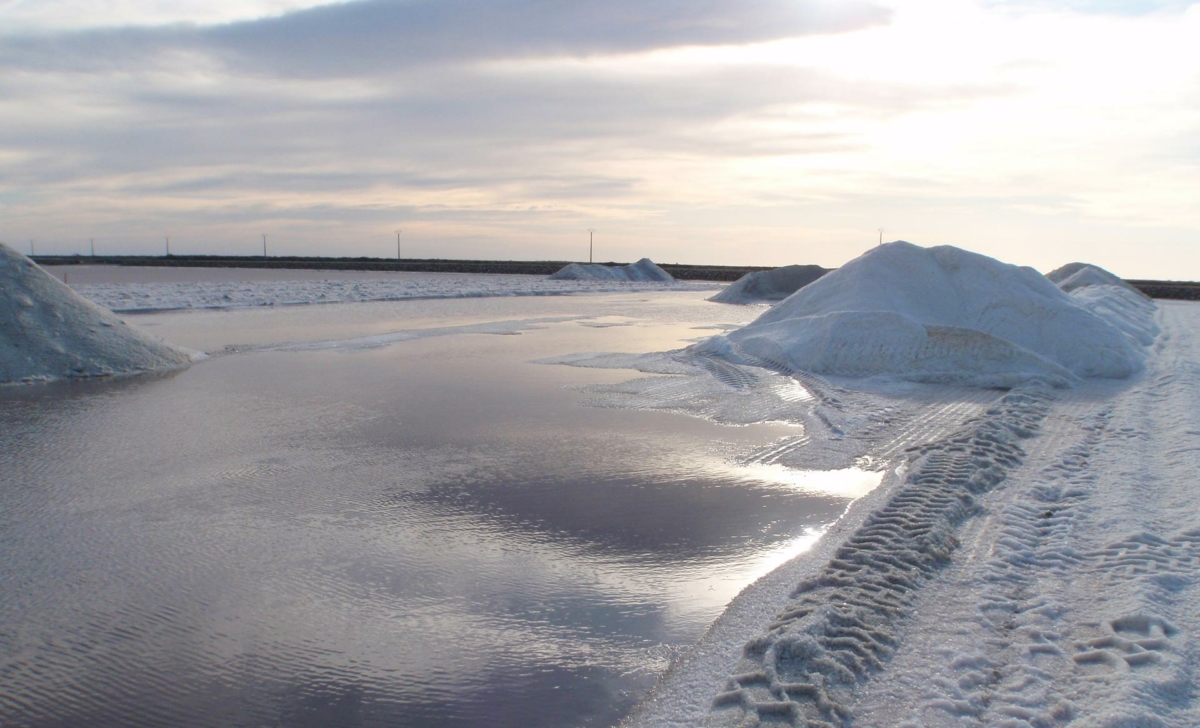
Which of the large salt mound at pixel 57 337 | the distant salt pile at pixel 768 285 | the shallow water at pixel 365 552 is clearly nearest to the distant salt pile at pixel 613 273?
the distant salt pile at pixel 768 285

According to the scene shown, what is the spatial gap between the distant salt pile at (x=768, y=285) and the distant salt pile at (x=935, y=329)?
13.2 m

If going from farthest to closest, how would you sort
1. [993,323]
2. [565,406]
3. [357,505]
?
[993,323] < [565,406] < [357,505]

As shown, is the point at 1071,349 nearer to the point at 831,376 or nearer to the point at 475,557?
the point at 831,376

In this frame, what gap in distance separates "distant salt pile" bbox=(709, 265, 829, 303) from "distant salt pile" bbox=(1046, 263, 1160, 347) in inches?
291

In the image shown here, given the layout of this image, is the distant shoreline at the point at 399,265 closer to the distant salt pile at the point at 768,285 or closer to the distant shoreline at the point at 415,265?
the distant shoreline at the point at 415,265

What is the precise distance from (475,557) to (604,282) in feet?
104

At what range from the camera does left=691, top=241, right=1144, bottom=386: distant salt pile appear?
824 centimetres

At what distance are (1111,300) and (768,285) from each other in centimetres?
1123

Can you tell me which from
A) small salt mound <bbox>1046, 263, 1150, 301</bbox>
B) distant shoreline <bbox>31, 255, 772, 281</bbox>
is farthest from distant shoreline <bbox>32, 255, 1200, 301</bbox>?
small salt mound <bbox>1046, 263, 1150, 301</bbox>

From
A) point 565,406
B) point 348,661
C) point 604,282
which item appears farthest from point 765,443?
point 604,282

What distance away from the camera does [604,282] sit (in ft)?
114

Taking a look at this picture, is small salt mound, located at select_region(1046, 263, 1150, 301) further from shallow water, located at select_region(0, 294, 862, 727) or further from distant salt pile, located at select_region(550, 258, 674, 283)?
shallow water, located at select_region(0, 294, 862, 727)

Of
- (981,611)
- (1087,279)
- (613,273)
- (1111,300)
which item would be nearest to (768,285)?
(1087,279)

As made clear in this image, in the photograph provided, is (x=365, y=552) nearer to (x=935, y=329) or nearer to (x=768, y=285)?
(x=935, y=329)
